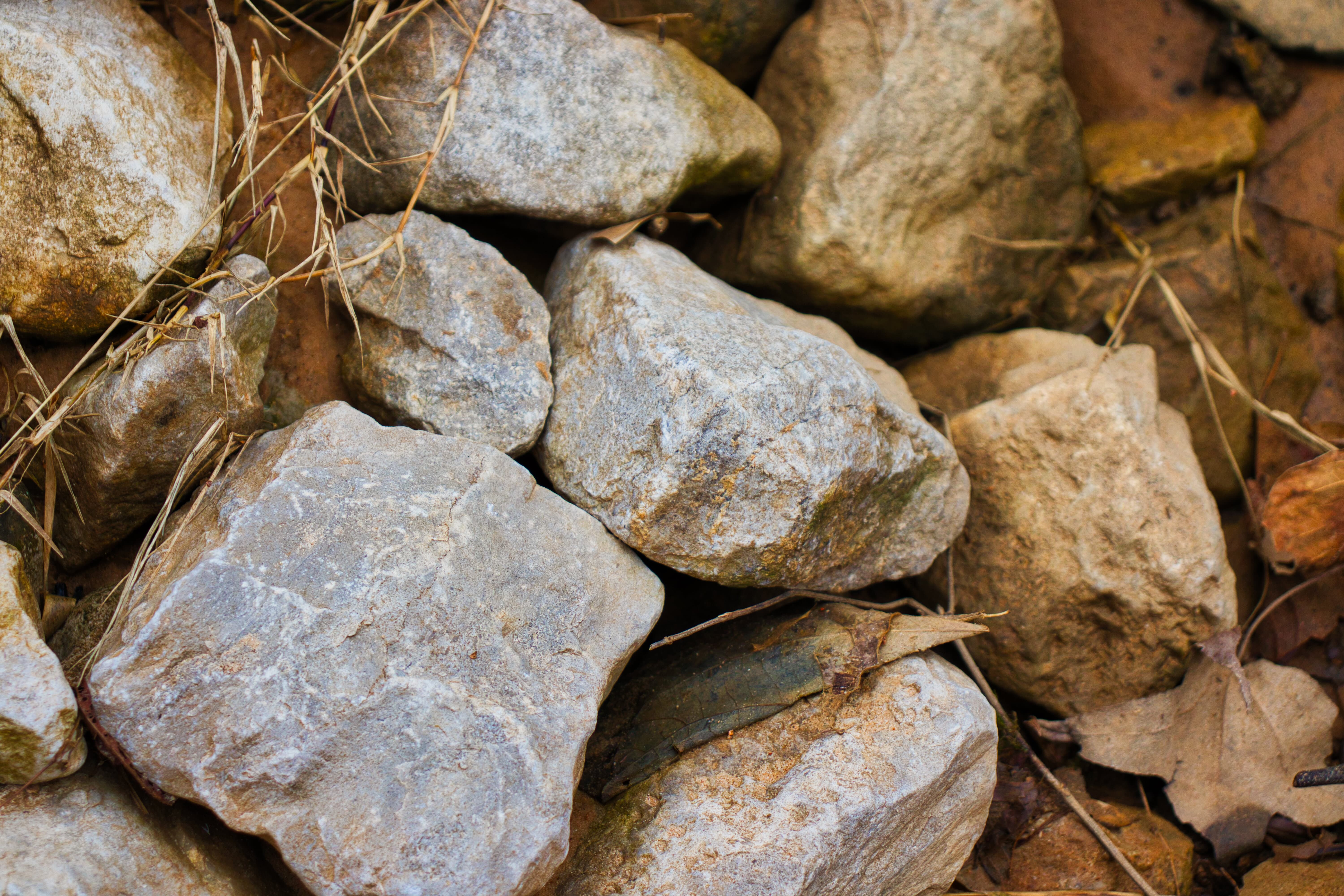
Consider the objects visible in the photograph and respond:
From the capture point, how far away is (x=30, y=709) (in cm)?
150

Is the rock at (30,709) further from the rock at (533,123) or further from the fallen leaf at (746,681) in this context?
the rock at (533,123)

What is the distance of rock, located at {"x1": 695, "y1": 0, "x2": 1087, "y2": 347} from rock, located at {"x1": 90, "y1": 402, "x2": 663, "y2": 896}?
126cm

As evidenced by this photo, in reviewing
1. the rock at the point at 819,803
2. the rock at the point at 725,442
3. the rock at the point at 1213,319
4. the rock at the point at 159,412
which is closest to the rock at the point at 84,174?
the rock at the point at 159,412

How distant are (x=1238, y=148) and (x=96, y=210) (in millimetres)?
3385

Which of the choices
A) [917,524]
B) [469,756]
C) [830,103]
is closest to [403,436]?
[469,756]

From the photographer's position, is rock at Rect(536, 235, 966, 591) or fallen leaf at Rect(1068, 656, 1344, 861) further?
fallen leaf at Rect(1068, 656, 1344, 861)

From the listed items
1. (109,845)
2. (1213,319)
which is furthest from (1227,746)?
(109,845)

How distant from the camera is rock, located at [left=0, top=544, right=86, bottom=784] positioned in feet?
4.90

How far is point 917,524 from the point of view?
211 cm

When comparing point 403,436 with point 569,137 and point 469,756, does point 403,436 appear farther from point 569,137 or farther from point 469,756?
point 569,137

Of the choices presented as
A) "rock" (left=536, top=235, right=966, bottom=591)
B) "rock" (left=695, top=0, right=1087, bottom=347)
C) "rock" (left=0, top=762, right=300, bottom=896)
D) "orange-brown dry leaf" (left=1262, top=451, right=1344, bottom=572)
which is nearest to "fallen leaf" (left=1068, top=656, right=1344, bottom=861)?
"orange-brown dry leaf" (left=1262, top=451, right=1344, bottom=572)

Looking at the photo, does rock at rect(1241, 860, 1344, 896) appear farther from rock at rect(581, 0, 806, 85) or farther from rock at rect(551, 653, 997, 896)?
rock at rect(581, 0, 806, 85)

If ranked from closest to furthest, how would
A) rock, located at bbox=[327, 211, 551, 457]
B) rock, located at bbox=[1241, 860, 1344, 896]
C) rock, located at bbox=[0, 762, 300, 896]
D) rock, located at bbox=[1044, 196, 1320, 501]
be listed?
rock, located at bbox=[0, 762, 300, 896], rock, located at bbox=[327, 211, 551, 457], rock, located at bbox=[1241, 860, 1344, 896], rock, located at bbox=[1044, 196, 1320, 501]

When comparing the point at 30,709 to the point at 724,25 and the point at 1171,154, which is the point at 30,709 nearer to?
the point at 724,25
